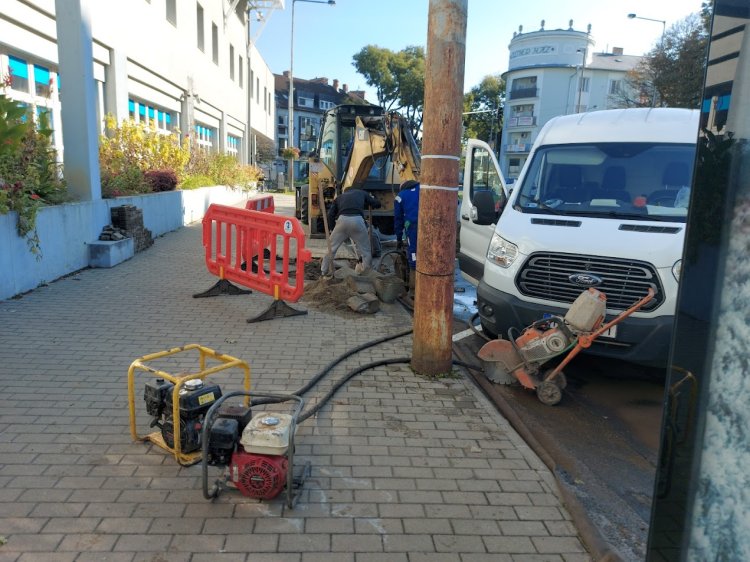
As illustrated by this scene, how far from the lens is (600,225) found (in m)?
5.20

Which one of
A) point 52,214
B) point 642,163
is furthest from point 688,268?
point 52,214

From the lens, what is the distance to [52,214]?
27.5 ft

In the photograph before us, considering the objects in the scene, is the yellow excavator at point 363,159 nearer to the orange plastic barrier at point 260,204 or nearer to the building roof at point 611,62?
the orange plastic barrier at point 260,204

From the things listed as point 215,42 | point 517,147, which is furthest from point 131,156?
point 517,147

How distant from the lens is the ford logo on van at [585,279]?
4.92 m

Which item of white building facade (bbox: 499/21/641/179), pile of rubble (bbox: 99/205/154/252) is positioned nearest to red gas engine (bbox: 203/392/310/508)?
pile of rubble (bbox: 99/205/154/252)

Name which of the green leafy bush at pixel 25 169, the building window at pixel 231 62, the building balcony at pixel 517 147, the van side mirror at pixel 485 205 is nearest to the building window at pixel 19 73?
the green leafy bush at pixel 25 169

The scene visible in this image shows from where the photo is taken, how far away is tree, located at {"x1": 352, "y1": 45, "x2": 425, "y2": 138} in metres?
55.6

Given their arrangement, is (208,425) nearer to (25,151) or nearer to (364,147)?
(25,151)

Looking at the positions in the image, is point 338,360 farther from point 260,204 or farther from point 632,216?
point 260,204

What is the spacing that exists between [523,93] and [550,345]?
67520 mm

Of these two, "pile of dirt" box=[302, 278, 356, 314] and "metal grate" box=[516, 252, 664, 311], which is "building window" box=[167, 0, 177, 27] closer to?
"pile of dirt" box=[302, 278, 356, 314]

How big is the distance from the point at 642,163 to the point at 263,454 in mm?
4895

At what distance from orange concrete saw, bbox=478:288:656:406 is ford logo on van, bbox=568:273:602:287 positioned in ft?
1.06
